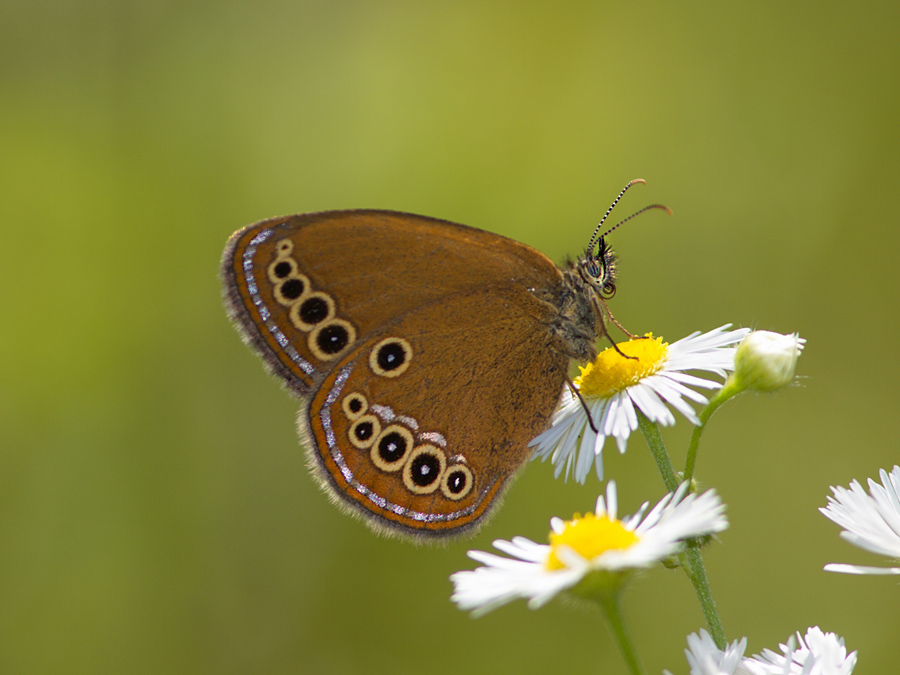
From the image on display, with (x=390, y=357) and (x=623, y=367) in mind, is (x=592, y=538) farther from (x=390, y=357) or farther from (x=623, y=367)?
(x=390, y=357)

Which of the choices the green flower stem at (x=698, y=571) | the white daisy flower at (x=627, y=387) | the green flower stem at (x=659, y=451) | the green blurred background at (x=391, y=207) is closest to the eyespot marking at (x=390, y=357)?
the white daisy flower at (x=627, y=387)

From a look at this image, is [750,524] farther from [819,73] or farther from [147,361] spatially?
[147,361]

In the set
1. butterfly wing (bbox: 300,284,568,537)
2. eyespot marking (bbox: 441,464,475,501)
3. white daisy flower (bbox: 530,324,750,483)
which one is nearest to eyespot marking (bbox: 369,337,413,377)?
butterfly wing (bbox: 300,284,568,537)

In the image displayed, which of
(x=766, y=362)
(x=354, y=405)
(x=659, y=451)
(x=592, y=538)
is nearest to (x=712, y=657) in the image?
(x=592, y=538)

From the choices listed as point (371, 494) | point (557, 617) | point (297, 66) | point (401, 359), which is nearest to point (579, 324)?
point (401, 359)

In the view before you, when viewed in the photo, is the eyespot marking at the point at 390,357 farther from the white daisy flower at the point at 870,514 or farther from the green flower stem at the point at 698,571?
the white daisy flower at the point at 870,514
